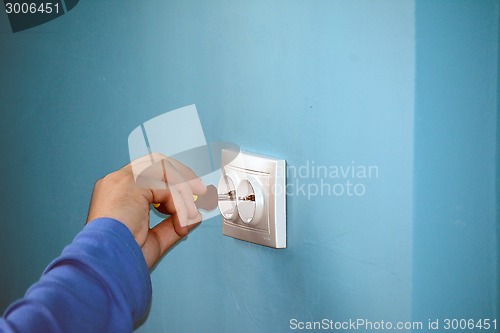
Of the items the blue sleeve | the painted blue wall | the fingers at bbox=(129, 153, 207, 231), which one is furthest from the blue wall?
the blue sleeve

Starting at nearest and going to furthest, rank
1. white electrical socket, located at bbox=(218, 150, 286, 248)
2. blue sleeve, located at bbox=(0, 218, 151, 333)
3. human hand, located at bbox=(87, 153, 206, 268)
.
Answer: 1. blue sleeve, located at bbox=(0, 218, 151, 333)
2. human hand, located at bbox=(87, 153, 206, 268)
3. white electrical socket, located at bbox=(218, 150, 286, 248)

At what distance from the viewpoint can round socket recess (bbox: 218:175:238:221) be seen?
92 cm

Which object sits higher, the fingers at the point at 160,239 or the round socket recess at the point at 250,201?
the round socket recess at the point at 250,201

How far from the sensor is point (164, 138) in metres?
1.03

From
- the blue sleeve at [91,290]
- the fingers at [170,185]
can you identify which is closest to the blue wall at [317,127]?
the fingers at [170,185]

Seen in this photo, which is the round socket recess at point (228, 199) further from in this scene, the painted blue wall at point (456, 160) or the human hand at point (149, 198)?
the painted blue wall at point (456, 160)

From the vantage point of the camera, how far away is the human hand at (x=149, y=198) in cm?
76

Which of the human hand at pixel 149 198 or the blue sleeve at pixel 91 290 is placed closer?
the blue sleeve at pixel 91 290

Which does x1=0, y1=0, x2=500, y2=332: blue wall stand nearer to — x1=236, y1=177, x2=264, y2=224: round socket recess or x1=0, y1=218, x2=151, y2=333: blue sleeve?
x1=236, y1=177, x2=264, y2=224: round socket recess

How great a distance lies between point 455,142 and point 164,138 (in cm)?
44

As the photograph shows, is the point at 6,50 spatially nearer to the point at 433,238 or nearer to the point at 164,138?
the point at 164,138

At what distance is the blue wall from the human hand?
4.8 inches

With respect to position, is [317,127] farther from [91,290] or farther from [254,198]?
[91,290]

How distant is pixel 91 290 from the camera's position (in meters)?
0.66
